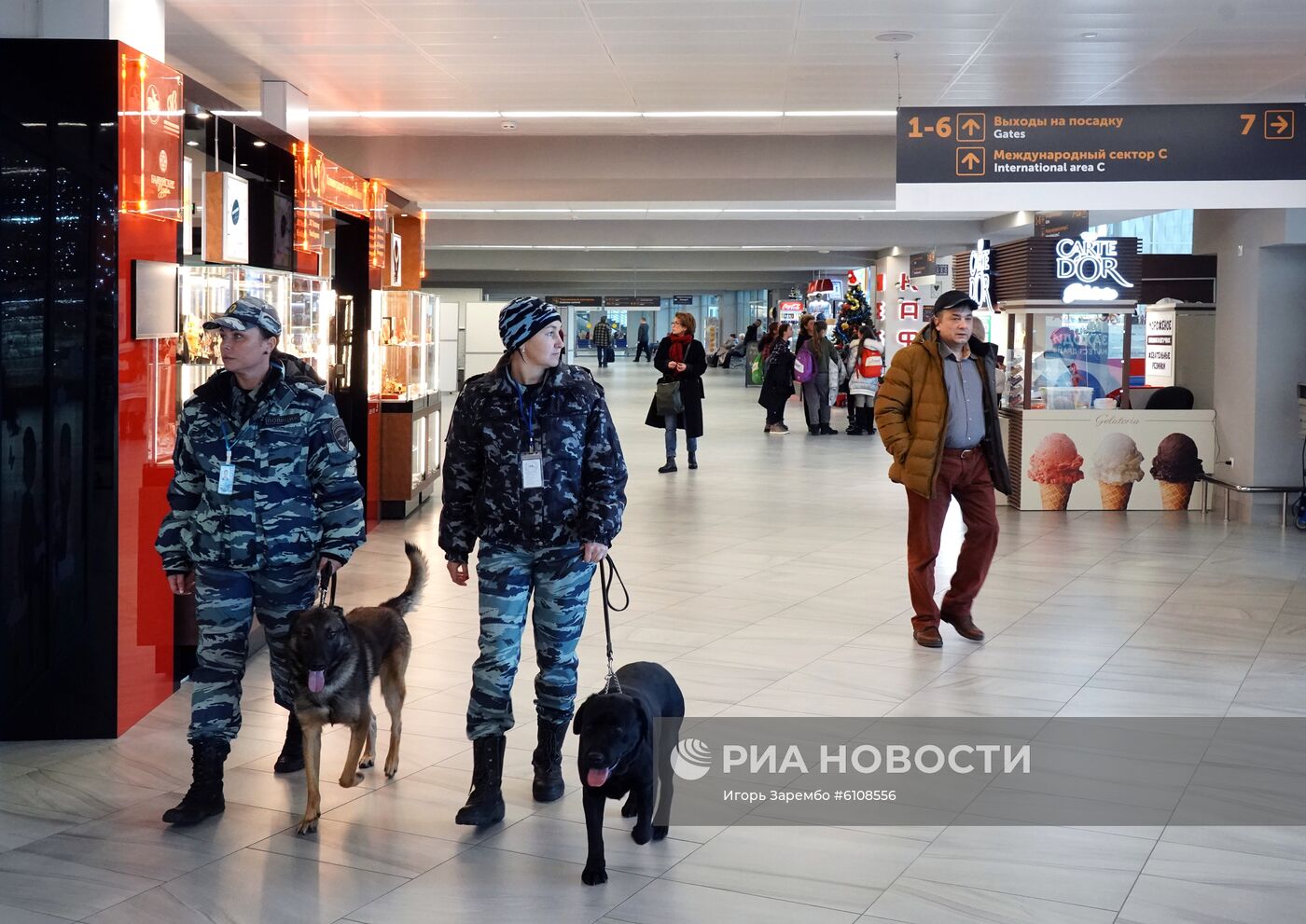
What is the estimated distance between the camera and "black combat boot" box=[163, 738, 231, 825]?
3.96 m

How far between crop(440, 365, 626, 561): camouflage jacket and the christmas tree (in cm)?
1663

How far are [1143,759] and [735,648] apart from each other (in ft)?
6.65

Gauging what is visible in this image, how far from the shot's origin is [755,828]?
3.97m

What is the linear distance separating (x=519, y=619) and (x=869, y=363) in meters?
15.1

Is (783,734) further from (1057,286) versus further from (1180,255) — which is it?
(1180,255)

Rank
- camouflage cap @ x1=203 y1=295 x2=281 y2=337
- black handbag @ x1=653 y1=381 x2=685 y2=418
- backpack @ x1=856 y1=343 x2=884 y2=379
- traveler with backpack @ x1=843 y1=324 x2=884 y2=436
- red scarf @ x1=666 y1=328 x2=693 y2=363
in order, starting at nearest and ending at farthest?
camouflage cap @ x1=203 y1=295 x2=281 y2=337 < black handbag @ x1=653 y1=381 x2=685 y2=418 < red scarf @ x1=666 y1=328 x2=693 y2=363 < backpack @ x1=856 y1=343 x2=884 y2=379 < traveler with backpack @ x1=843 y1=324 x2=884 y2=436

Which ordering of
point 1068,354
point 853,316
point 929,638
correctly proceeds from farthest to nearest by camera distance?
point 853,316, point 1068,354, point 929,638

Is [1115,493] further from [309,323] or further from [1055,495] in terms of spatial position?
[309,323]

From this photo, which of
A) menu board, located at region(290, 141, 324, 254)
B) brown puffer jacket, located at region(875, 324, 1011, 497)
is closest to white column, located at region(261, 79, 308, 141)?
menu board, located at region(290, 141, 324, 254)

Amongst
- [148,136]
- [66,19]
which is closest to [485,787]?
[148,136]

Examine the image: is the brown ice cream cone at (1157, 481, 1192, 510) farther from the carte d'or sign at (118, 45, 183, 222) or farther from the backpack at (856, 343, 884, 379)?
the carte d'or sign at (118, 45, 183, 222)

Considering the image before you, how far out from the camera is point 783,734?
15.9 ft

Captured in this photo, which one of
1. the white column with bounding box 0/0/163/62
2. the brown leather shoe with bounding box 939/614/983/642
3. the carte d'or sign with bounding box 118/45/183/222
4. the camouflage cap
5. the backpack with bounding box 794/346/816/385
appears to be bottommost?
the brown leather shoe with bounding box 939/614/983/642

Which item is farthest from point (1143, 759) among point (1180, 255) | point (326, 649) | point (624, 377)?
point (624, 377)
